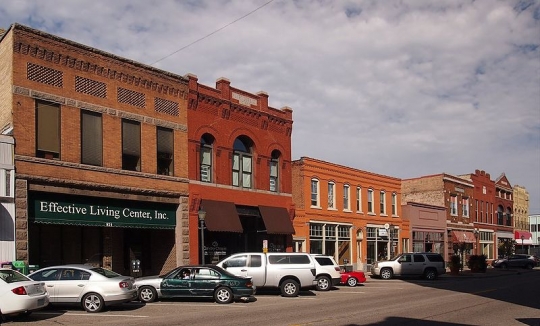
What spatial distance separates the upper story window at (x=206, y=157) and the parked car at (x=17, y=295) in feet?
51.6

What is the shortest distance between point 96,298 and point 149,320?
→ 2617mm

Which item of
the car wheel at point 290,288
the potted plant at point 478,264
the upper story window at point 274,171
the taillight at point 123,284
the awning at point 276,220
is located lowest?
the potted plant at point 478,264

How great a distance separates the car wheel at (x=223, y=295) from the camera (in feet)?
66.3

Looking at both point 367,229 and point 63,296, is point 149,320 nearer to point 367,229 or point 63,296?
point 63,296

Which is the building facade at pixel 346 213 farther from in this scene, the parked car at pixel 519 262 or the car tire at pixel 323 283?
the car tire at pixel 323 283

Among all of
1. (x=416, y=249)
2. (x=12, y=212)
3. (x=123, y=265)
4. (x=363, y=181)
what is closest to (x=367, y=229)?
(x=363, y=181)

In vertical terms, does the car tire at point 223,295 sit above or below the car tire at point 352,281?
above

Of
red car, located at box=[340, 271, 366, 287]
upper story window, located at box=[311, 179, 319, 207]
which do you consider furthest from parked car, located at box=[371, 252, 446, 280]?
red car, located at box=[340, 271, 366, 287]

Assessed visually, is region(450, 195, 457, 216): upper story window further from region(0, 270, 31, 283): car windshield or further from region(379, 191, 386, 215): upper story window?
region(0, 270, 31, 283): car windshield

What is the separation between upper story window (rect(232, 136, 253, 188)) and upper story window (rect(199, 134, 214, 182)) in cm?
180

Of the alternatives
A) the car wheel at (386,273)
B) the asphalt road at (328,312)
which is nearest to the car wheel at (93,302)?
the asphalt road at (328,312)

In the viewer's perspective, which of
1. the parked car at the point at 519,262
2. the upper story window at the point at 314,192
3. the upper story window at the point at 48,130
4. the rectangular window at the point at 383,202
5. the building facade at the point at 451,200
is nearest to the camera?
the upper story window at the point at 48,130

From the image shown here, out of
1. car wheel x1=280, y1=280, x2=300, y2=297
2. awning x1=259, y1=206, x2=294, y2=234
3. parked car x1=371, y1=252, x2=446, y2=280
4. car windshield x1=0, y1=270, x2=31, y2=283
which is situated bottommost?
parked car x1=371, y1=252, x2=446, y2=280

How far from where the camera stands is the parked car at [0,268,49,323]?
14789 mm
